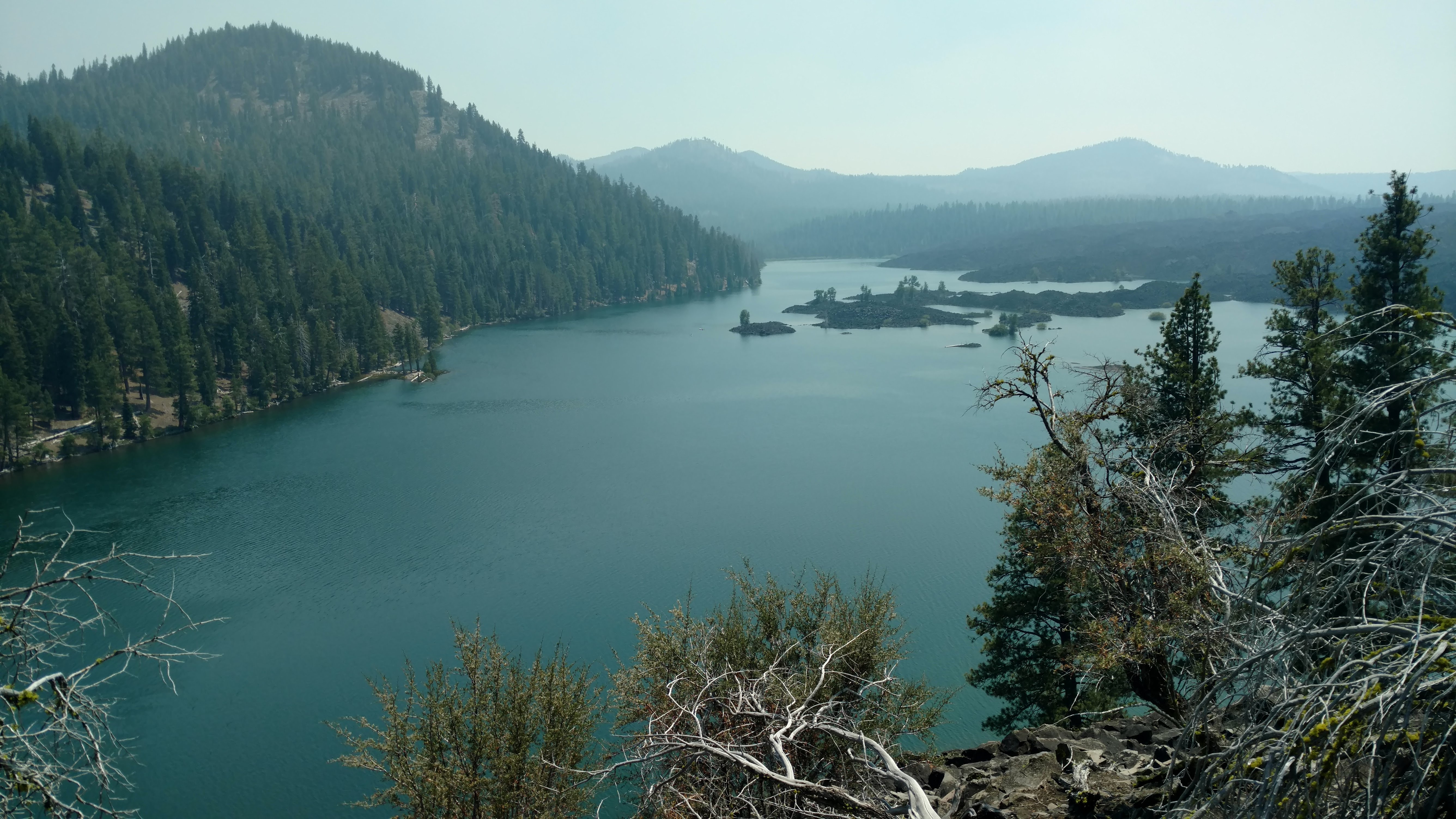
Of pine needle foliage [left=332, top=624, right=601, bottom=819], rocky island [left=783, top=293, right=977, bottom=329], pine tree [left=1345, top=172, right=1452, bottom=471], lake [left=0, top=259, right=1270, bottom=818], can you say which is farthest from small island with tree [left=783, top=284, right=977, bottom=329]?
pine needle foliage [left=332, top=624, right=601, bottom=819]

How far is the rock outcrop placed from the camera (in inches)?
342

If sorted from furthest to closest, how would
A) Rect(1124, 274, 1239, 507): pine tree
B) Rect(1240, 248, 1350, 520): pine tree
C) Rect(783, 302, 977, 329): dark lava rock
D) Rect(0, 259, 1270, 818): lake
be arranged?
Rect(783, 302, 977, 329): dark lava rock < Rect(0, 259, 1270, 818): lake < Rect(1240, 248, 1350, 520): pine tree < Rect(1124, 274, 1239, 507): pine tree

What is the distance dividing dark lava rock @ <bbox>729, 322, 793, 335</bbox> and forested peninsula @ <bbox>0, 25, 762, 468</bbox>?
33236 millimetres

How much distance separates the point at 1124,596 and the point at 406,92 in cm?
20717

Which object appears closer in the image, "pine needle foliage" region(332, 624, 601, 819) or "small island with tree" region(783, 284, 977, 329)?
"pine needle foliage" region(332, 624, 601, 819)

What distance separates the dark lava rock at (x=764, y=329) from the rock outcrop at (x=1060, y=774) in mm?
77477

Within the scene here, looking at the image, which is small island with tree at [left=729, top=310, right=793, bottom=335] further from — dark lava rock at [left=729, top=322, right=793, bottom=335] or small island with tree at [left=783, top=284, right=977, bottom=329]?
small island with tree at [left=783, top=284, right=977, bottom=329]

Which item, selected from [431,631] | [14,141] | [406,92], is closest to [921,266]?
[406,92]

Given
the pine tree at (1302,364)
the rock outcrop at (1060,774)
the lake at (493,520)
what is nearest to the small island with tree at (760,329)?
the lake at (493,520)

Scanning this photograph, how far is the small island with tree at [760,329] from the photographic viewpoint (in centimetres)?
8925

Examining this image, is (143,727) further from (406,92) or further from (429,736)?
(406,92)

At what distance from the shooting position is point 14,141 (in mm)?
75938

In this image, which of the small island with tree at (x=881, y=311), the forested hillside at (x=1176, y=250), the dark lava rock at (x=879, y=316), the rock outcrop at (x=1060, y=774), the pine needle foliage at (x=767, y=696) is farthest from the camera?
the forested hillside at (x=1176, y=250)

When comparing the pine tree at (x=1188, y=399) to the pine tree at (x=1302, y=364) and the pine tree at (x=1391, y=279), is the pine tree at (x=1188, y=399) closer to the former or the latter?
the pine tree at (x=1302, y=364)
